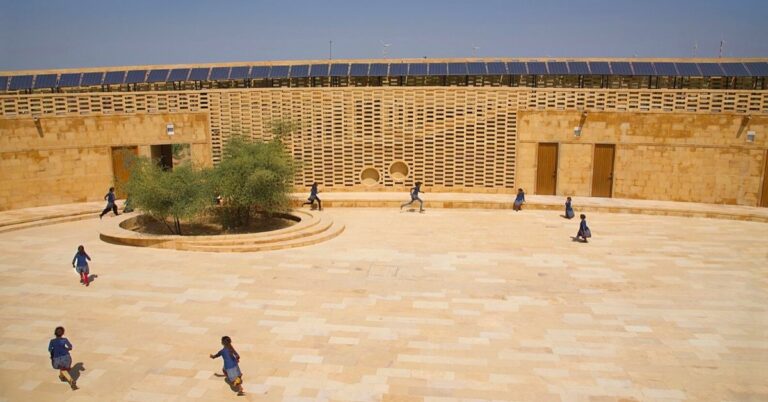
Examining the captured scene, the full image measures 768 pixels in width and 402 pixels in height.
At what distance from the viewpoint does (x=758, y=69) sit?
58.2 ft

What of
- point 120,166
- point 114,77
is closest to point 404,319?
point 120,166

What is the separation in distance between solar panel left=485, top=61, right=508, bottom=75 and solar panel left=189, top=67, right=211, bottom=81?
A: 35.8 ft

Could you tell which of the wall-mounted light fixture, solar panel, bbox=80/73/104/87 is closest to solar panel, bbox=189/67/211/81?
solar panel, bbox=80/73/104/87

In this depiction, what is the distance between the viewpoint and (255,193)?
13.8 m

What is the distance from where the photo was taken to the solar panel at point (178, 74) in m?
19.9

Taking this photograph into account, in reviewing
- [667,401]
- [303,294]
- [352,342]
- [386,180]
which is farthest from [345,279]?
[386,180]

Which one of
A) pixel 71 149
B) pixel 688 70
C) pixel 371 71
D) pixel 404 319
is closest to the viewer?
pixel 404 319

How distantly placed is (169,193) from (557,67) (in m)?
14.3

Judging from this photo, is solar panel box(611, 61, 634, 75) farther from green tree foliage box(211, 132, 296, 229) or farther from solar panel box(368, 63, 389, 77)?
green tree foliage box(211, 132, 296, 229)

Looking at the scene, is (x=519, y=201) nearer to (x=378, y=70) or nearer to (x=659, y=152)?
(x=659, y=152)

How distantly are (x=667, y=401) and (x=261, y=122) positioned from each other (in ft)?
50.5

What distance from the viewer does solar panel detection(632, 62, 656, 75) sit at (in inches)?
725

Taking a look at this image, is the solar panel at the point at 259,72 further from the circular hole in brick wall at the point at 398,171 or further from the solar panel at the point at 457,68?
the solar panel at the point at 457,68

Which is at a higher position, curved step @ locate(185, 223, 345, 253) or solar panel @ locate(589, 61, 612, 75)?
solar panel @ locate(589, 61, 612, 75)
